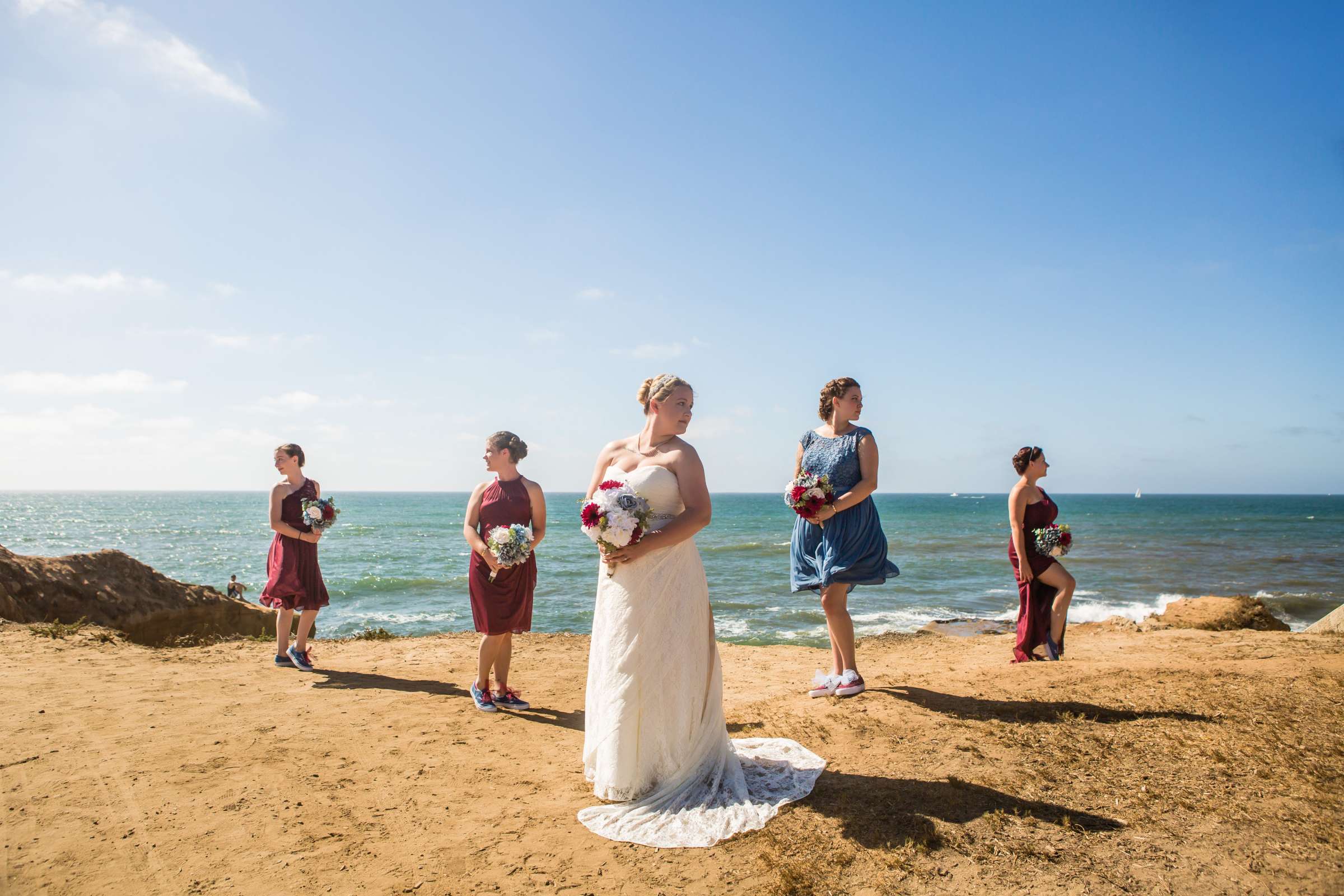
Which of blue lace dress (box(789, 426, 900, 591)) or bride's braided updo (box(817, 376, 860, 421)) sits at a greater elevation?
bride's braided updo (box(817, 376, 860, 421))

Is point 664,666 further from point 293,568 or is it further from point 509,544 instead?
point 293,568

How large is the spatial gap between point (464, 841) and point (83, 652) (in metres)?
6.99


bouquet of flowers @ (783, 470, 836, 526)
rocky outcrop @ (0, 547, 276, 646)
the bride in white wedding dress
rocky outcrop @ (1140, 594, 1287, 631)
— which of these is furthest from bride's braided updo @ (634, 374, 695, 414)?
rocky outcrop @ (1140, 594, 1287, 631)

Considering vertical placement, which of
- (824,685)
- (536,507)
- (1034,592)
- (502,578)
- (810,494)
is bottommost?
(824,685)

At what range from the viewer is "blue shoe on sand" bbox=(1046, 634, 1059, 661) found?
22.2 feet

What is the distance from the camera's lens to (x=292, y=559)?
7.29m

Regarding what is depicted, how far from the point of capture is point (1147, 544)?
35469 millimetres

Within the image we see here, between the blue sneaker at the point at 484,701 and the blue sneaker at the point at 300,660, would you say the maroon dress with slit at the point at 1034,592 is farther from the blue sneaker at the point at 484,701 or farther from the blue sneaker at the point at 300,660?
the blue sneaker at the point at 300,660

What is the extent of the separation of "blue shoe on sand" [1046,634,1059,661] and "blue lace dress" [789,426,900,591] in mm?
2404

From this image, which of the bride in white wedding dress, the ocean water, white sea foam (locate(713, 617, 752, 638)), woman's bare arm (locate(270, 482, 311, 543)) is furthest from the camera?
the ocean water

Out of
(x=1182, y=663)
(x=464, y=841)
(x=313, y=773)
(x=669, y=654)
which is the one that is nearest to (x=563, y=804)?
(x=464, y=841)

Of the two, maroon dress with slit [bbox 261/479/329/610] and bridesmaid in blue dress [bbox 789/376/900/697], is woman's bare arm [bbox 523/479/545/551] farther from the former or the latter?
maroon dress with slit [bbox 261/479/329/610]

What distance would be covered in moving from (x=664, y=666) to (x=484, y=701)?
3060 millimetres

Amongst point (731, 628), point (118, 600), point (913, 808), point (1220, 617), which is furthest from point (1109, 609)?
point (118, 600)
